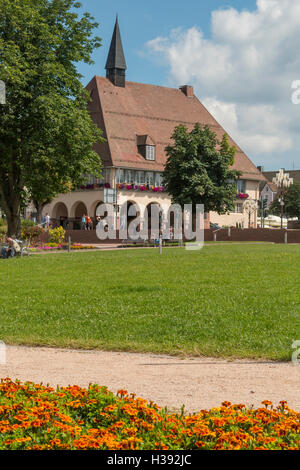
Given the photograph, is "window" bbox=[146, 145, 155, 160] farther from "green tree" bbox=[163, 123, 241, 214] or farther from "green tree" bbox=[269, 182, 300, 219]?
"green tree" bbox=[269, 182, 300, 219]

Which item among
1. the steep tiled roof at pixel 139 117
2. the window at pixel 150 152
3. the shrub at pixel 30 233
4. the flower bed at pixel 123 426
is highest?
the steep tiled roof at pixel 139 117

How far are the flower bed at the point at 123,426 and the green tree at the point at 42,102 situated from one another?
26.7 metres

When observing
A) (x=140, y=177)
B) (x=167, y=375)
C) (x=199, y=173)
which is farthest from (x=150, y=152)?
(x=167, y=375)

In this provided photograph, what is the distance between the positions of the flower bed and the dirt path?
0.93m

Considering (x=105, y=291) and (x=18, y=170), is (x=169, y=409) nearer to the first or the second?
(x=105, y=291)

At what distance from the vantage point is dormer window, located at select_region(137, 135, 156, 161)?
7106 cm

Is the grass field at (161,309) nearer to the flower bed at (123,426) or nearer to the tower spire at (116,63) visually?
the flower bed at (123,426)

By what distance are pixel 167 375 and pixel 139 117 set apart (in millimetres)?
67958

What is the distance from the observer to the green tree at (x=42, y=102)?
32531mm

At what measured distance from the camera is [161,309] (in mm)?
13656

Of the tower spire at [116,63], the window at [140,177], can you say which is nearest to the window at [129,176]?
the window at [140,177]

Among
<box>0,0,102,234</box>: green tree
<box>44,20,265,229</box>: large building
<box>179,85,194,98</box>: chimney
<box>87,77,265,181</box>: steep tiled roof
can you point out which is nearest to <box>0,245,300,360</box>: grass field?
<box>0,0,102,234</box>: green tree

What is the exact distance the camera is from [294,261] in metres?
22.4

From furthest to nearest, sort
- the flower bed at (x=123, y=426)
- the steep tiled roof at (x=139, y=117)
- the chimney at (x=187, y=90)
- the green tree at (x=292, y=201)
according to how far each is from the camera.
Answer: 1. the green tree at (x=292, y=201)
2. the chimney at (x=187, y=90)
3. the steep tiled roof at (x=139, y=117)
4. the flower bed at (x=123, y=426)
